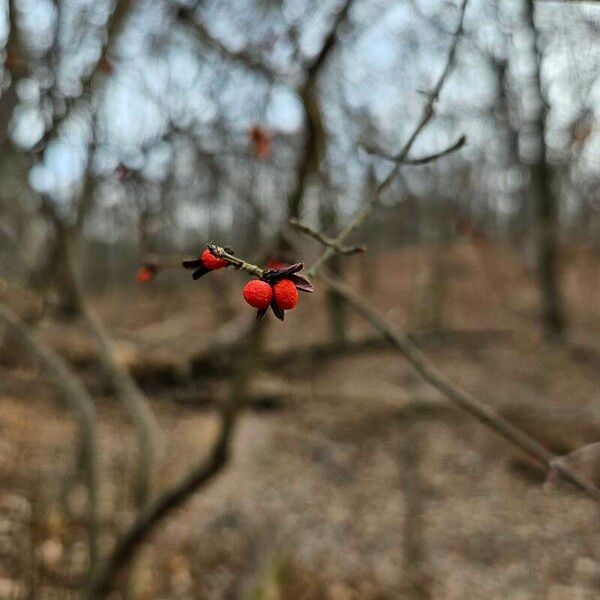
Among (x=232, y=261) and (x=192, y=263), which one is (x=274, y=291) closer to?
(x=232, y=261)

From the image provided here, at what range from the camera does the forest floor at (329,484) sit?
491cm

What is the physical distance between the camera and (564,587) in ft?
16.8

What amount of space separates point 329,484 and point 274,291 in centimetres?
656

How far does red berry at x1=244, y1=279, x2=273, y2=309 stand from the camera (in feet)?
2.85

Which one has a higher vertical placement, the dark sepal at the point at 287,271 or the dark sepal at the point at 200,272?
the dark sepal at the point at 287,271

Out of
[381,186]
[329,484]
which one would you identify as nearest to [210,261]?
[381,186]

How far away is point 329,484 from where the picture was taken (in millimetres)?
7113

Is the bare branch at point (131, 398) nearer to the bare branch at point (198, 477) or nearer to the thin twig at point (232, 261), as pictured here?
the bare branch at point (198, 477)

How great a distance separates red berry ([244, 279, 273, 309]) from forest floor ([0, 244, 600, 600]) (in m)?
1.96

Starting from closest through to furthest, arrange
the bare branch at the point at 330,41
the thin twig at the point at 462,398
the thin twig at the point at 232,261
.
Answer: the thin twig at the point at 232,261, the thin twig at the point at 462,398, the bare branch at the point at 330,41

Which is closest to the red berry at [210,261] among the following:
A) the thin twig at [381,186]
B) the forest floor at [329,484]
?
the thin twig at [381,186]

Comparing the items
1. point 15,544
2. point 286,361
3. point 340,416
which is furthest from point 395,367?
point 15,544

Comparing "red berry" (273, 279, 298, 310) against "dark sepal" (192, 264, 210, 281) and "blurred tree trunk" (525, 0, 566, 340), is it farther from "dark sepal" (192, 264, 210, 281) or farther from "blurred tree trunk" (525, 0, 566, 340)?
"blurred tree trunk" (525, 0, 566, 340)

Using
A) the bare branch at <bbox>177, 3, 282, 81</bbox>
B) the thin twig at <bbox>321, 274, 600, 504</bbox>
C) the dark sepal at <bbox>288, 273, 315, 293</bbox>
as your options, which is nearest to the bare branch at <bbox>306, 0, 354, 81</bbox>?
the bare branch at <bbox>177, 3, 282, 81</bbox>
